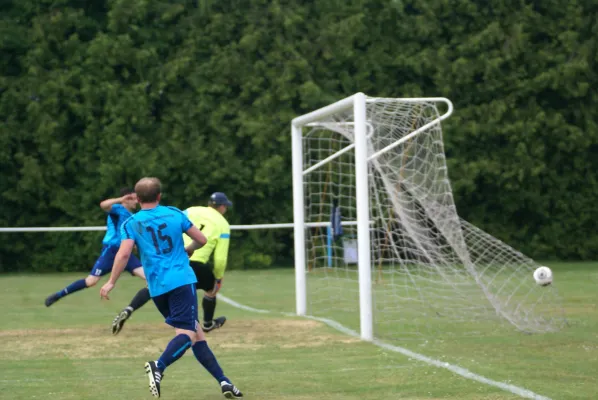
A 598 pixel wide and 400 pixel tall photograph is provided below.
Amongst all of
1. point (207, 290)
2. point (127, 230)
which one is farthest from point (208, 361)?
point (207, 290)

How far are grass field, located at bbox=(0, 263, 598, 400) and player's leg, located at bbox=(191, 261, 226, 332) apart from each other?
0.58 ft

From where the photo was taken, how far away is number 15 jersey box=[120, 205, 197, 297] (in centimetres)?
728

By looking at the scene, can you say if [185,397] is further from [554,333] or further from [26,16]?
[26,16]

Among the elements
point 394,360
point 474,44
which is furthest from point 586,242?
point 394,360

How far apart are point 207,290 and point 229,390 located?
424 centimetres

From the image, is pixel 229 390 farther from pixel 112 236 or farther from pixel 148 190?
pixel 112 236

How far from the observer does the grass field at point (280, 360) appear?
7.50 metres

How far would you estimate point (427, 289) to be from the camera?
14.8 metres

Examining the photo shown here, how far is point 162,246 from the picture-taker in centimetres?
730

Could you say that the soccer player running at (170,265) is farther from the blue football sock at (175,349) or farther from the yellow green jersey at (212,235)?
the yellow green jersey at (212,235)

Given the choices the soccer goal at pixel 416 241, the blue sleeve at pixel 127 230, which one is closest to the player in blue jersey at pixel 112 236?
the soccer goal at pixel 416 241

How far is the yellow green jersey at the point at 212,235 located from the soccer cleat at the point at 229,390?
391cm

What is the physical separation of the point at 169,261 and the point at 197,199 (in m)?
16.1

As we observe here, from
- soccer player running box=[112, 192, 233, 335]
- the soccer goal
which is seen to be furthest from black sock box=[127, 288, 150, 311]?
the soccer goal
